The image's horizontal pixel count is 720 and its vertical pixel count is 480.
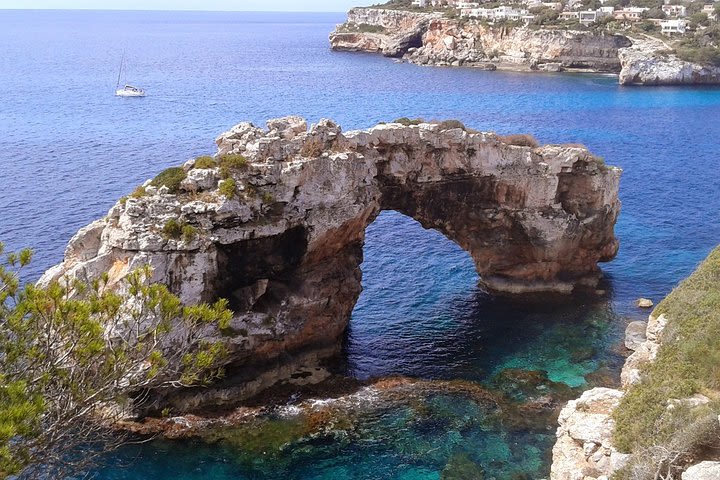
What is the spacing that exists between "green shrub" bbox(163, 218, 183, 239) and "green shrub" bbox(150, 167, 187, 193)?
238 cm

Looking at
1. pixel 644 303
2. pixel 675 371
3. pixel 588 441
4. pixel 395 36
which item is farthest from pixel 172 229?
pixel 395 36

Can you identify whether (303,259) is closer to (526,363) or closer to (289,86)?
(526,363)

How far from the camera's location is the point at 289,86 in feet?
408

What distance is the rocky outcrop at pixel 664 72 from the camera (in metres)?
133

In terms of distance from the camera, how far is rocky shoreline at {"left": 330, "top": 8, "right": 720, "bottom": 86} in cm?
13400

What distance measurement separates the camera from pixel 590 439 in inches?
948

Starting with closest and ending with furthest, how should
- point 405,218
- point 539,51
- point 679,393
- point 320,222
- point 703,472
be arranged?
point 703,472 → point 679,393 → point 320,222 → point 405,218 → point 539,51

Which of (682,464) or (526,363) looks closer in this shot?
(682,464)

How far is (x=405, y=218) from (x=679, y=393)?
41.4m

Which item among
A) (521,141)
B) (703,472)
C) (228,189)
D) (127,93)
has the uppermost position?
(521,141)

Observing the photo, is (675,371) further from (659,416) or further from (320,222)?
(320,222)

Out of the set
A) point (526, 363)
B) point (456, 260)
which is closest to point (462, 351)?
point (526, 363)

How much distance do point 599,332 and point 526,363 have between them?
6701mm

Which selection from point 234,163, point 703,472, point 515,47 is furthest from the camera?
point 515,47
